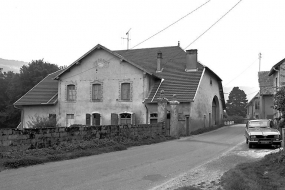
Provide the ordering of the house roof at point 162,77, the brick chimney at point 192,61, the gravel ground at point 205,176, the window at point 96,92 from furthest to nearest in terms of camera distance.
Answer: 1. the brick chimney at point 192,61
2. the window at point 96,92
3. the house roof at point 162,77
4. the gravel ground at point 205,176

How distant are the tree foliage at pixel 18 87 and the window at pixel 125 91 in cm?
2536

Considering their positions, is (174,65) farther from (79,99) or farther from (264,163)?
(264,163)

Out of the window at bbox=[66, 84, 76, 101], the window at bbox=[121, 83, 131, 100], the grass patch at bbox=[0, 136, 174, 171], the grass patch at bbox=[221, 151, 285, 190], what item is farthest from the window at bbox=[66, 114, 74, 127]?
the grass patch at bbox=[221, 151, 285, 190]

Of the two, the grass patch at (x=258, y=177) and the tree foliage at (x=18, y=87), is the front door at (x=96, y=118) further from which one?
the tree foliage at (x=18, y=87)

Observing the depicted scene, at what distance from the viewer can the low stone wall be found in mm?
11172

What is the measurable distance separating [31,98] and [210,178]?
92.4ft

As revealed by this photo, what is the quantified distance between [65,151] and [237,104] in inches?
2798

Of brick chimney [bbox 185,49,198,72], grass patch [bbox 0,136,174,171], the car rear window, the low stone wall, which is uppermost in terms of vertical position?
brick chimney [bbox 185,49,198,72]

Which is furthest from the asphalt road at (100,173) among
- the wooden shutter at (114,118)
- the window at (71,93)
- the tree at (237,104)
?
the tree at (237,104)

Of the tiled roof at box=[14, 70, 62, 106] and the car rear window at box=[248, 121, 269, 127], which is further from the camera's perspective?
the tiled roof at box=[14, 70, 62, 106]

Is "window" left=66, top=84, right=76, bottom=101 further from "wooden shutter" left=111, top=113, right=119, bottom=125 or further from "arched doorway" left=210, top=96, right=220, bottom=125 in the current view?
"arched doorway" left=210, top=96, right=220, bottom=125

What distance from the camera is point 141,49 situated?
36688 mm

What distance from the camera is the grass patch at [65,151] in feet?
34.4

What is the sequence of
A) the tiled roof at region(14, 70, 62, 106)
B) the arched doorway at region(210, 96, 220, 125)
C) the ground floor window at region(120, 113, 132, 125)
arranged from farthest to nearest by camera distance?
the arched doorway at region(210, 96, 220, 125)
the tiled roof at region(14, 70, 62, 106)
the ground floor window at region(120, 113, 132, 125)
